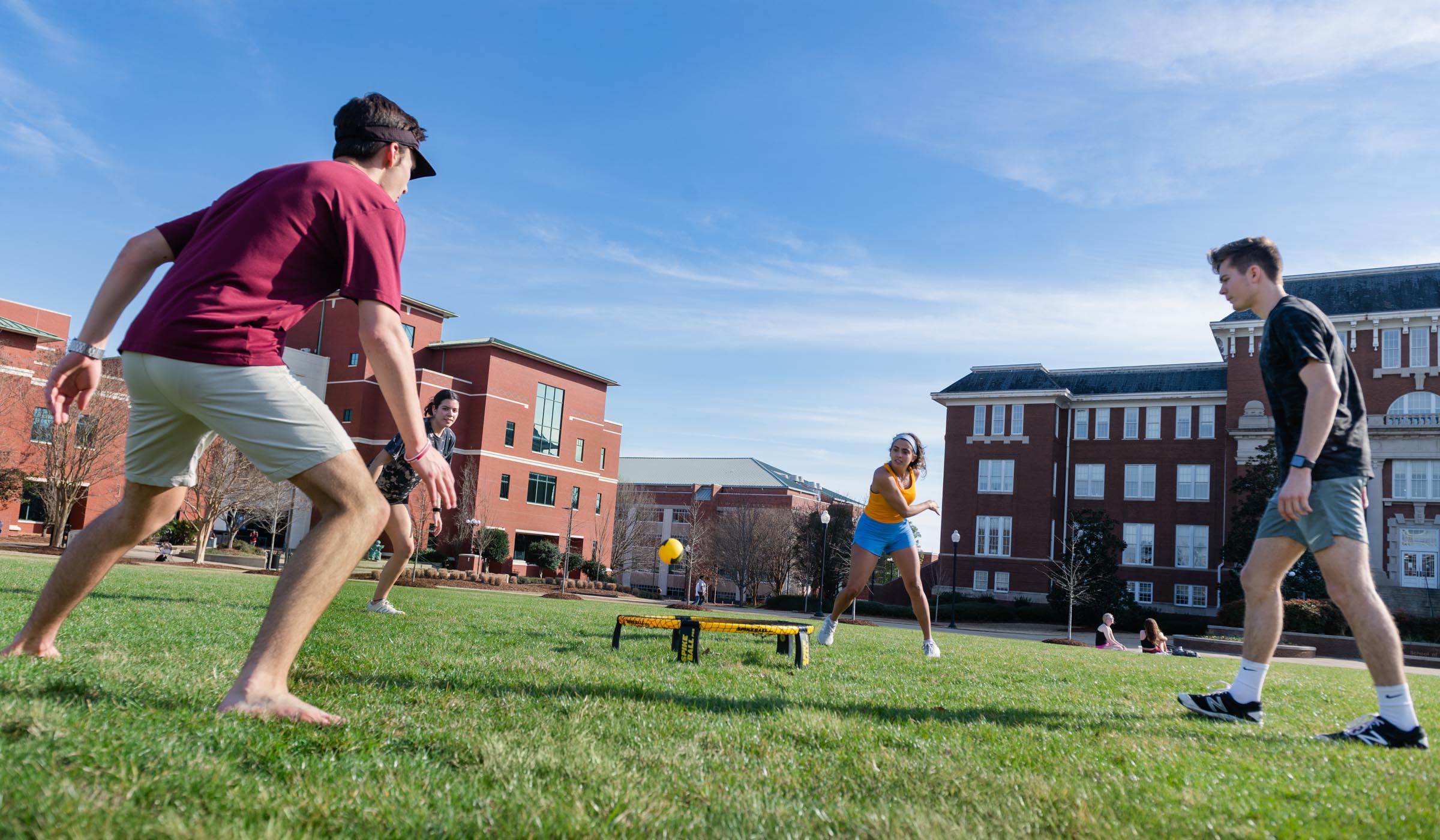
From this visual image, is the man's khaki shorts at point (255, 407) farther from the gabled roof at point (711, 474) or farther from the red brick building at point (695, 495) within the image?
the gabled roof at point (711, 474)

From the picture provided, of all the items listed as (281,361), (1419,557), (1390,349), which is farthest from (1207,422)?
(281,361)

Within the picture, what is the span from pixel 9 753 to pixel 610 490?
6695 cm

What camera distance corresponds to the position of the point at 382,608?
9.72m

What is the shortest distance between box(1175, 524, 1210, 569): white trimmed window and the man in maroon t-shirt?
54014 mm

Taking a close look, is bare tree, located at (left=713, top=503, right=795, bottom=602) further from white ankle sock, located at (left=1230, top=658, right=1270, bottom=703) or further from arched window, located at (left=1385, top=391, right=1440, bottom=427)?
white ankle sock, located at (left=1230, top=658, right=1270, bottom=703)

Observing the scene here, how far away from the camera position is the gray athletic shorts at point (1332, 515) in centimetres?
426

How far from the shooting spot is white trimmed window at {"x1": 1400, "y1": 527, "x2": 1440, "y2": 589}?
4053cm

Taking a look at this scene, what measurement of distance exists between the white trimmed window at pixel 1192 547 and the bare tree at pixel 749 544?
27.6 meters

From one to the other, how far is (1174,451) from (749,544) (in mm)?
31542

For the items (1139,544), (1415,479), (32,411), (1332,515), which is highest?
(1415,479)

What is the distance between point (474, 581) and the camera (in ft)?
133

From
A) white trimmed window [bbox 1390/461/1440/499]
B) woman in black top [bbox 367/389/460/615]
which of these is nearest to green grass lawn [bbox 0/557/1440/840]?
woman in black top [bbox 367/389/460/615]

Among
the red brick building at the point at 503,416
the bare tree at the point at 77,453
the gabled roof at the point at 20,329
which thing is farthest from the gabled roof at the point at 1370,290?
the gabled roof at the point at 20,329

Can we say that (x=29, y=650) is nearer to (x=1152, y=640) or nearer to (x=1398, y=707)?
(x=1398, y=707)
